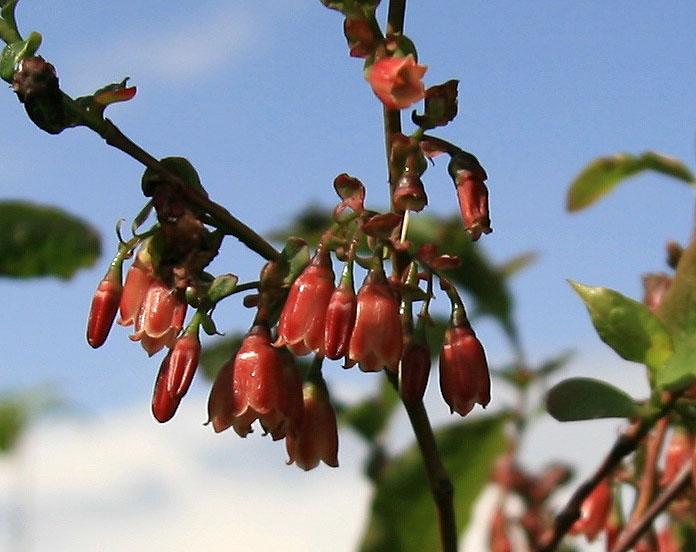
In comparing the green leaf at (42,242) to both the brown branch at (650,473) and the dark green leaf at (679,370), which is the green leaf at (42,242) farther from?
the dark green leaf at (679,370)

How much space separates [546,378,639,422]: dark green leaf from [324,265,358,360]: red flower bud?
378 mm

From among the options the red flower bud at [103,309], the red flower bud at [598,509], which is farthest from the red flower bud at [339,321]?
the red flower bud at [598,509]

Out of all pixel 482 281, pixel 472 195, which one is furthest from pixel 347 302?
pixel 482 281

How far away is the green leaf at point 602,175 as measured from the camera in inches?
112

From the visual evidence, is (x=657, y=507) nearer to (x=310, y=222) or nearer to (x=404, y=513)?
(x=404, y=513)

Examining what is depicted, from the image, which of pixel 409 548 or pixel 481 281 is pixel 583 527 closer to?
pixel 409 548

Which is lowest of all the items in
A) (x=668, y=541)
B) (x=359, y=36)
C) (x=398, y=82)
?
(x=668, y=541)

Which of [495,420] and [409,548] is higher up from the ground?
[495,420]

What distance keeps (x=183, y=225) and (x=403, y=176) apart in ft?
0.91

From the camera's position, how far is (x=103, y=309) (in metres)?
1.68

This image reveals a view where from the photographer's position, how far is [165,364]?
1666 millimetres

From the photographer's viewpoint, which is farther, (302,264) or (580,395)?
(580,395)

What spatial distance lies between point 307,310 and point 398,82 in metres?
0.32

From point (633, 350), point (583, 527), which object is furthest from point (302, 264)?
point (583, 527)
